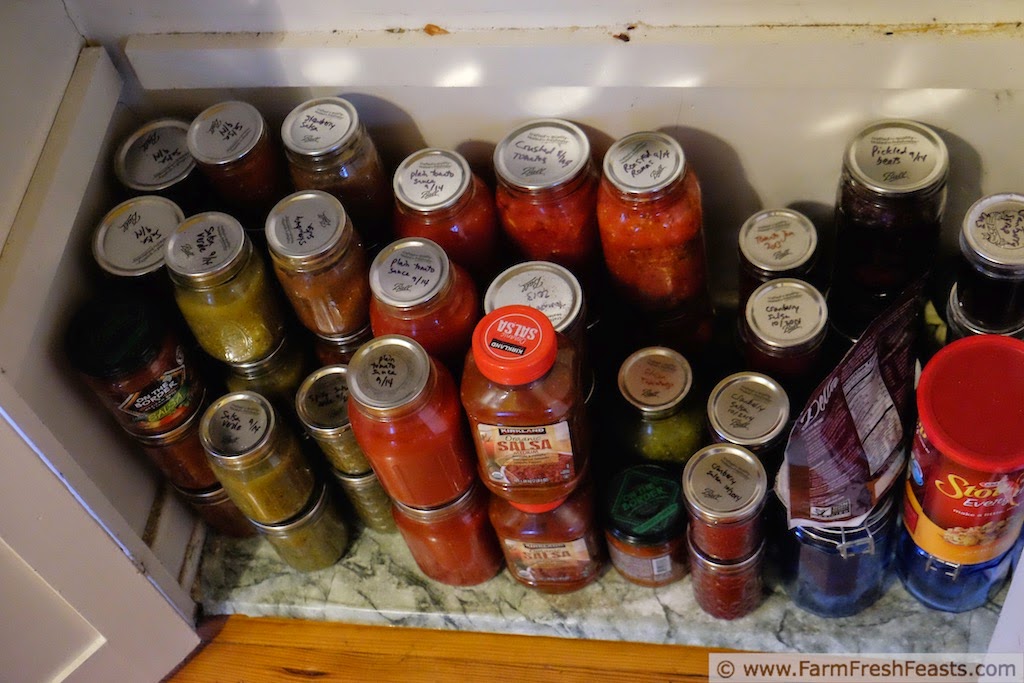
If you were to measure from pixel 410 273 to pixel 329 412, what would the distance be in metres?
0.20

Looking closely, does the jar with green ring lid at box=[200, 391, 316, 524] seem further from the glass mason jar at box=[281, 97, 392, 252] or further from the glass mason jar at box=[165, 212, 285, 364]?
the glass mason jar at box=[281, 97, 392, 252]

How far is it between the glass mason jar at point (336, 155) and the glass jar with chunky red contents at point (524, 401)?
10.9 inches

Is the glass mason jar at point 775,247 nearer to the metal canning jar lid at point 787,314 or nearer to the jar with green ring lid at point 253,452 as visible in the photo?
the metal canning jar lid at point 787,314

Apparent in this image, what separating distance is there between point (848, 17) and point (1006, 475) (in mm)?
451

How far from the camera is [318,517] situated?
109cm

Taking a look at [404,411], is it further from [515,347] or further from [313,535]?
[313,535]

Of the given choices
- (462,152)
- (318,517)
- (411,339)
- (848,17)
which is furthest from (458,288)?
(848,17)

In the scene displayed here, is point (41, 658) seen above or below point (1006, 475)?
below

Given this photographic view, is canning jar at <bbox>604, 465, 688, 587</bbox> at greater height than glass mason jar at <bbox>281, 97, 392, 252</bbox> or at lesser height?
lesser

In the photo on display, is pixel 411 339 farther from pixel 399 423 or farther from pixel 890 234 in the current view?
pixel 890 234

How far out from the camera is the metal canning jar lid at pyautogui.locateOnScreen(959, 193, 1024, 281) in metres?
0.87

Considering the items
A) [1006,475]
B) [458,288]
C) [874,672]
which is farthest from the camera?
[874,672]

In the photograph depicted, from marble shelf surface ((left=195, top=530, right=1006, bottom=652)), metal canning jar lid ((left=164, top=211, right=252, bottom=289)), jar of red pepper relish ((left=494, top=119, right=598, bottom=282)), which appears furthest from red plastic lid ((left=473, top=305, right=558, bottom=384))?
marble shelf surface ((left=195, top=530, right=1006, bottom=652))

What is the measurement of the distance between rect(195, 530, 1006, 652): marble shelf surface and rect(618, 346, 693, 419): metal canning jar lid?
0.77ft
